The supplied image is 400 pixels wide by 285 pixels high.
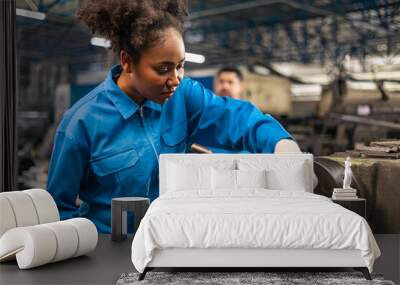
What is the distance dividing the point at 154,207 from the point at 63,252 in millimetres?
725

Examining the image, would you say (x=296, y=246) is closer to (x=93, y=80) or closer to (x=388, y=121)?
(x=388, y=121)

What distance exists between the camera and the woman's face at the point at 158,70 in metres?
4.74

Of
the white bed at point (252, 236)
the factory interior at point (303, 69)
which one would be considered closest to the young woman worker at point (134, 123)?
the factory interior at point (303, 69)

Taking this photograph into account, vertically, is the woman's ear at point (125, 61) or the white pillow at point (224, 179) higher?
the woman's ear at point (125, 61)

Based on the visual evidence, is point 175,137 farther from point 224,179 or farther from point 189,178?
point 224,179

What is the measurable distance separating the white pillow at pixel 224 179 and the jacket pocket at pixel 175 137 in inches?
26.1

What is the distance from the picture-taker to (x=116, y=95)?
484 cm

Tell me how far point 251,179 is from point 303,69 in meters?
1.46

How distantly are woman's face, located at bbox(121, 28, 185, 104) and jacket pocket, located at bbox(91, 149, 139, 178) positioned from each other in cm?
48

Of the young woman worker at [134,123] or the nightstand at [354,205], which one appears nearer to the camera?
the nightstand at [354,205]

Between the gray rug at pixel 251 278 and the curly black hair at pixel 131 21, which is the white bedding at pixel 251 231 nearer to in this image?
the gray rug at pixel 251 278

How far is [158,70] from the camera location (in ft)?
15.7

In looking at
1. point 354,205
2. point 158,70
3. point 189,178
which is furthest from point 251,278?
point 158,70

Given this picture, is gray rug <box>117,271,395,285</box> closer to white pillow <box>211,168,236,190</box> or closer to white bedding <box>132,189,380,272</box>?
white bedding <box>132,189,380,272</box>
